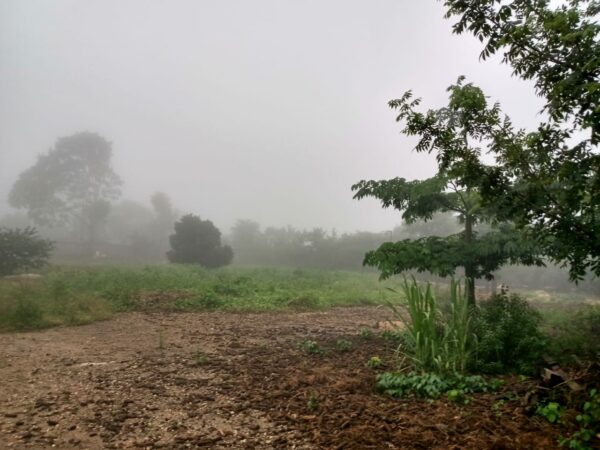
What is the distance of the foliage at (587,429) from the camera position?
2.61m


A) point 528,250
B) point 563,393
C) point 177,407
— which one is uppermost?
point 528,250

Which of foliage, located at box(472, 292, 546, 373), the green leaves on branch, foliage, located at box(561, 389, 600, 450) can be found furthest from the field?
the green leaves on branch

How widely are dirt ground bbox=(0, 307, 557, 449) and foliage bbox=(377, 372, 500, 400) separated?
153 millimetres

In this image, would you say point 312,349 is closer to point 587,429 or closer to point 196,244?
point 587,429

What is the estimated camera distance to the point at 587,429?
2.71 metres

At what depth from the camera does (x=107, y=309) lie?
9.84 metres

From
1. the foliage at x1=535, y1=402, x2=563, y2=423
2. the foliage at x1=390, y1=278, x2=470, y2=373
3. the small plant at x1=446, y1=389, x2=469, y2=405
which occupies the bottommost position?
the small plant at x1=446, y1=389, x2=469, y2=405

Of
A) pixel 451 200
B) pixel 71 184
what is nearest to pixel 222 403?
pixel 451 200

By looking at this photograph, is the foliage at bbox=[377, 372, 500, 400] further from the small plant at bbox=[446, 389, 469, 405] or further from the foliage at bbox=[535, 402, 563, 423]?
the foliage at bbox=[535, 402, 563, 423]

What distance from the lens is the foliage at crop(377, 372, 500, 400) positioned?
154 inches

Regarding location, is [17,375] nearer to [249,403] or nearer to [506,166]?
[249,403]

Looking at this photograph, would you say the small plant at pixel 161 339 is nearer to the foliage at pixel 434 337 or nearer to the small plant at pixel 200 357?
the small plant at pixel 200 357

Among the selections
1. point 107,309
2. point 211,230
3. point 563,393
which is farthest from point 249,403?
point 211,230

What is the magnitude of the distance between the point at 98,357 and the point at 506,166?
616 centimetres
